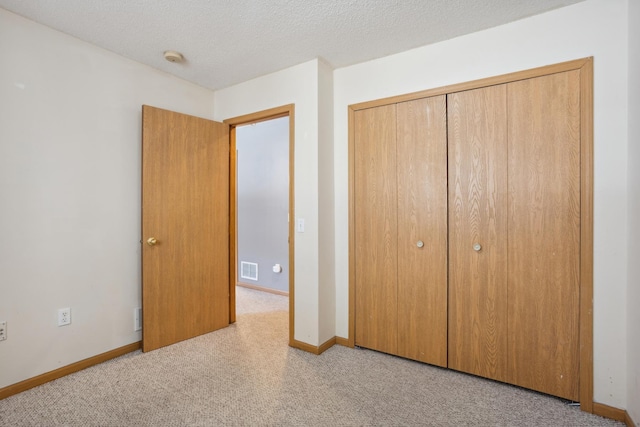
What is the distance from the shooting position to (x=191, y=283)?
9.50 feet

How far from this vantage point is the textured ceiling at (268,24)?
6.25 ft

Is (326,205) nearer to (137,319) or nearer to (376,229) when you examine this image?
(376,229)

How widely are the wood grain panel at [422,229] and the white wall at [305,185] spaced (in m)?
0.66

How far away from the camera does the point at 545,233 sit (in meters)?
1.97

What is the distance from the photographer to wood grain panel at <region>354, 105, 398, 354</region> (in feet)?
8.25

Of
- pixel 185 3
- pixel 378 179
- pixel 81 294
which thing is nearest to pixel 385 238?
pixel 378 179

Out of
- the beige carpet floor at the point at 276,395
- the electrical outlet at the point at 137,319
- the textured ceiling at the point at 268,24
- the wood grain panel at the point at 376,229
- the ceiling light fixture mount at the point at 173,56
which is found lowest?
the beige carpet floor at the point at 276,395

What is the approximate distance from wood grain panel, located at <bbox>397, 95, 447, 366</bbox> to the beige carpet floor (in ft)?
0.84

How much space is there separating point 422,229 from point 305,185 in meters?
Result: 0.98

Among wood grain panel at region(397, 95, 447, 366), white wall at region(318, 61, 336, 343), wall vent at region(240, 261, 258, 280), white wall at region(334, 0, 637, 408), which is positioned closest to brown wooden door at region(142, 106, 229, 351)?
white wall at region(318, 61, 336, 343)

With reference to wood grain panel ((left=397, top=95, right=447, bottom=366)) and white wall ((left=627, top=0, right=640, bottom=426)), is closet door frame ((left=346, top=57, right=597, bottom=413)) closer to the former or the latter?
white wall ((left=627, top=0, right=640, bottom=426))

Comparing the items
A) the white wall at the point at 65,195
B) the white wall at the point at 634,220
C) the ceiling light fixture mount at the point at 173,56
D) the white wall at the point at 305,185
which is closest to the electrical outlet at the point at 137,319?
the white wall at the point at 65,195

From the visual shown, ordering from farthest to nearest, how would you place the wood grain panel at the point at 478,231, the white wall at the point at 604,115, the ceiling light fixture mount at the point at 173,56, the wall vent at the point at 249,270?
the wall vent at the point at 249,270, the ceiling light fixture mount at the point at 173,56, the wood grain panel at the point at 478,231, the white wall at the point at 604,115

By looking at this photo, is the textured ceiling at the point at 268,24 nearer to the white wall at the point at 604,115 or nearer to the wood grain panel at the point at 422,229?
the white wall at the point at 604,115
